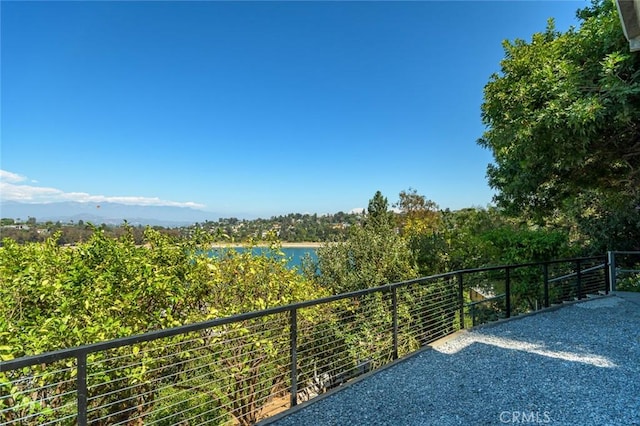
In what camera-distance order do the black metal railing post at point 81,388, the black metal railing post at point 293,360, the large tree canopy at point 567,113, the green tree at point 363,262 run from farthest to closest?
the green tree at point 363,262
the large tree canopy at point 567,113
the black metal railing post at point 293,360
the black metal railing post at point 81,388

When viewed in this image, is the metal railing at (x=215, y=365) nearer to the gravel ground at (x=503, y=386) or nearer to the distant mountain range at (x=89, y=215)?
the gravel ground at (x=503, y=386)

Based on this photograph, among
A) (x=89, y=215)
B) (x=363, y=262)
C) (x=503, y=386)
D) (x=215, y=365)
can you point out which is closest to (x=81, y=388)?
(x=215, y=365)

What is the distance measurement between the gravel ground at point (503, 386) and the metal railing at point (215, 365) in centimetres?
44

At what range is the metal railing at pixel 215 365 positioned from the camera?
2.21 meters

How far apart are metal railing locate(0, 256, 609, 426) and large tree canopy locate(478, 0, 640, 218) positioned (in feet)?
6.91

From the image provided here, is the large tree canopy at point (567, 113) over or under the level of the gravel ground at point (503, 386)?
over

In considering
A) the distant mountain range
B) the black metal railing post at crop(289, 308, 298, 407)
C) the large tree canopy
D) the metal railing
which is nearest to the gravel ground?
the black metal railing post at crop(289, 308, 298, 407)

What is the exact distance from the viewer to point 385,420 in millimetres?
2637

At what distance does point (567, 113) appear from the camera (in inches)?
199

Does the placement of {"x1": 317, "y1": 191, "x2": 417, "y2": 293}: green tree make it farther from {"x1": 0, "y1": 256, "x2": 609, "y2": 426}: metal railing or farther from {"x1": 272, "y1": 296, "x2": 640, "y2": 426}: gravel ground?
{"x1": 272, "y1": 296, "x2": 640, "y2": 426}: gravel ground

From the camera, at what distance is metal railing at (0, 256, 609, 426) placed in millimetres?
2205

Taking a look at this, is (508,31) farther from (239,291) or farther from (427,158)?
(427,158)

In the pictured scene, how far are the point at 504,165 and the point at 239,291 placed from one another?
7320 millimetres

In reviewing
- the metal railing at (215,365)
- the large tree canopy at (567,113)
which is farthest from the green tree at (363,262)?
the large tree canopy at (567,113)
